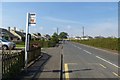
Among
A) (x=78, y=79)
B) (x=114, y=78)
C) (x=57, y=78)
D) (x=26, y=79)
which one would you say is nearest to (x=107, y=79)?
(x=114, y=78)

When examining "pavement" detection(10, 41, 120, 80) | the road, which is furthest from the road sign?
the road

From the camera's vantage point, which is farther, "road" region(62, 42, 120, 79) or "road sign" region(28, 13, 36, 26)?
"road sign" region(28, 13, 36, 26)

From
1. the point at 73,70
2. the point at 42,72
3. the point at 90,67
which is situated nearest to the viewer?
the point at 42,72

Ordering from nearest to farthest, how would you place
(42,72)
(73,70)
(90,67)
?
(42,72) < (73,70) < (90,67)

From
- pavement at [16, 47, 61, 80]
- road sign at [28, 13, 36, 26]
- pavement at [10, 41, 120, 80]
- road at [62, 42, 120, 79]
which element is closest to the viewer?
pavement at [16, 47, 61, 80]

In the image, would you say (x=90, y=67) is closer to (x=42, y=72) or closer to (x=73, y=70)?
(x=73, y=70)

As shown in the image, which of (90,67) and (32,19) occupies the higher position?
(32,19)

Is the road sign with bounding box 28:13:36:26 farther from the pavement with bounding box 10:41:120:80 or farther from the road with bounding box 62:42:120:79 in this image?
the road with bounding box 62:42:120:79

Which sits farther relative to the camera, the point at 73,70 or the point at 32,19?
the point at 73,70

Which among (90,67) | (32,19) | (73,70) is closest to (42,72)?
(73,70)

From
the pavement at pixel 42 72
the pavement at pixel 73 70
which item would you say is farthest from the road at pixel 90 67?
the pavement at pixel 42 72

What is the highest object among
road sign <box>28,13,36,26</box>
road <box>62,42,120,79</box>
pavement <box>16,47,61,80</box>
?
road sign <box>28,13,36,26</box>

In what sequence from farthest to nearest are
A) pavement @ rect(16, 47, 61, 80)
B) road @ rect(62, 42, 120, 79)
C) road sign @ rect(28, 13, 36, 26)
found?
road sign @ rect(28, 13, 36, 26)
road @ rect(62, 42, 120, 79)
pavement @ rect(16, 47, 61, 80)

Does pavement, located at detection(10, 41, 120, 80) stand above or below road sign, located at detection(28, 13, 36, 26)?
below
